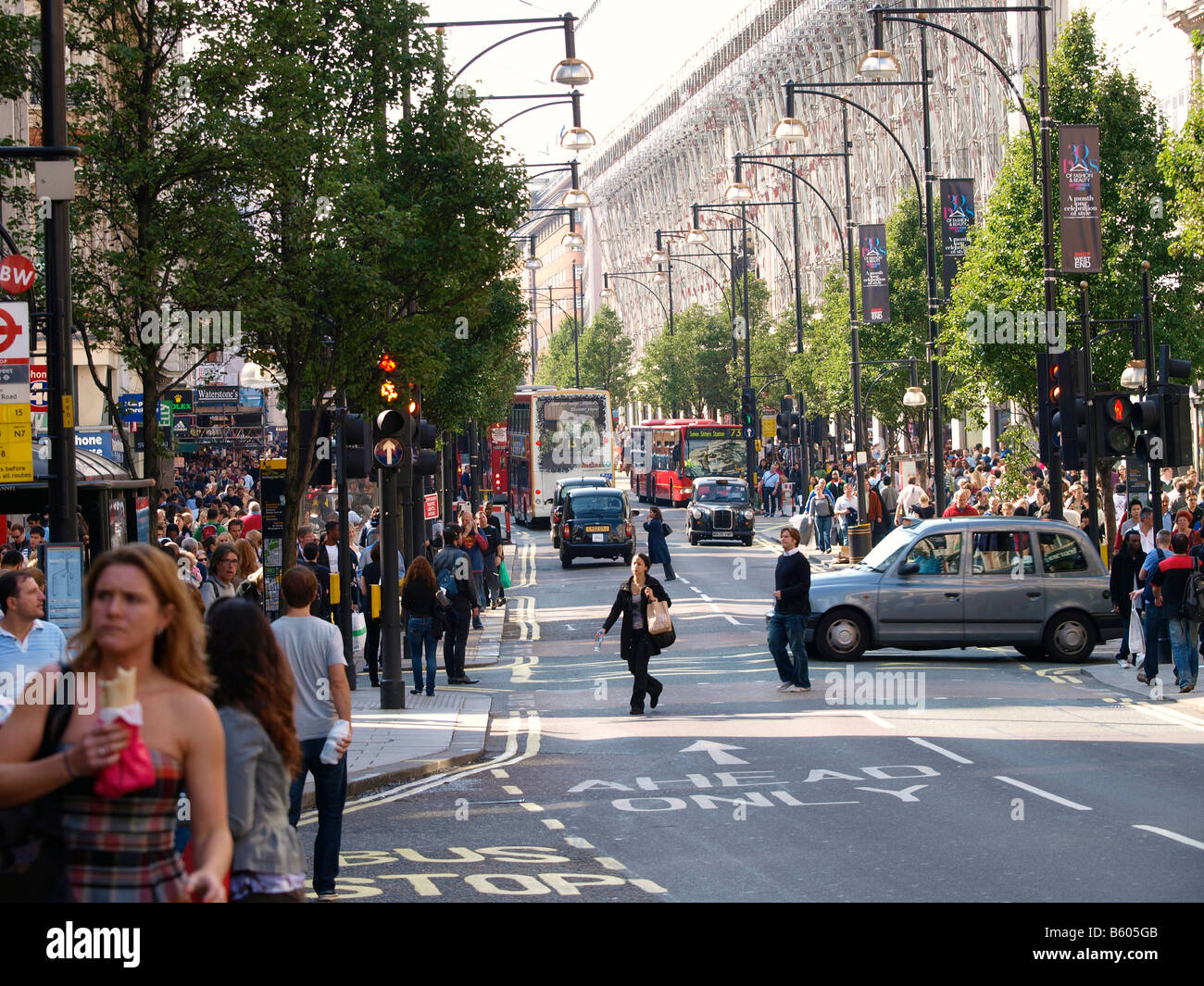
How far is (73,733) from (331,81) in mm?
18753

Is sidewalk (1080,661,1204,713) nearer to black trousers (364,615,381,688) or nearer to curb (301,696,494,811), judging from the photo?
curb (301,696,494,811)

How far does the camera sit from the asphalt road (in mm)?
9469

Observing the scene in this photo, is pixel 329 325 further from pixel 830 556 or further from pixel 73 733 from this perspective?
pixel 830 556

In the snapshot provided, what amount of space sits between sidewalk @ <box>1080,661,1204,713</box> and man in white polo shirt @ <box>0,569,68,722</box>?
11.7 metres

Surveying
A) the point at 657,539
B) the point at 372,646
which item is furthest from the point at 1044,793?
the point at 657,539

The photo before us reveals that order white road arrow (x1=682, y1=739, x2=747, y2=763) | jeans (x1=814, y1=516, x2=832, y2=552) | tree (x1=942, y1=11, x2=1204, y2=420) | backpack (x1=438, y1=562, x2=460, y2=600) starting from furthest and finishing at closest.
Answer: jeans (x1=814, y1=516, x2=832, y2=552)
tree (x1=942, y1=11, x2=1204, y2=420)
backpack (x1=438, y1=562, x2=460, y2=600)
white road arrow (x1=682, y1=739, x2=747, y2=763)

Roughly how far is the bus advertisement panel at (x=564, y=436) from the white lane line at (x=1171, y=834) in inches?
1786

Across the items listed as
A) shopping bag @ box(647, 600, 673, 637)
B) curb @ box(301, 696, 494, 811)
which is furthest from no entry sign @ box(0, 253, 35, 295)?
shopping bag @ box(647, 600, 673, 637)

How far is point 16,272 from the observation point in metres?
12.8

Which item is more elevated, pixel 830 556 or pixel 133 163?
pixel 133 163

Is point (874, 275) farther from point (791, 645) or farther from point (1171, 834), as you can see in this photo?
point (1171, 834)

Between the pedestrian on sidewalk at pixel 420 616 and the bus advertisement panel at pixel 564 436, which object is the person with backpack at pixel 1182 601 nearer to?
the pedestrian on sidewalk at pixel 420 616
